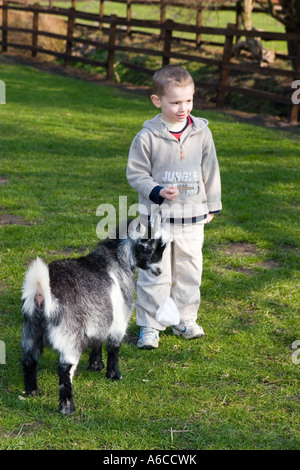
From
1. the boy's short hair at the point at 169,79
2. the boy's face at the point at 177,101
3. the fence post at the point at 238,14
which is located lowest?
the boy's face at the point at 177,101

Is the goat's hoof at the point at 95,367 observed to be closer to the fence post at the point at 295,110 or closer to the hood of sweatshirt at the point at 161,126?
the hood of sweatshirt at the point at 161,126

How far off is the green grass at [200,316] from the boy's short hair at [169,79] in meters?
1.84

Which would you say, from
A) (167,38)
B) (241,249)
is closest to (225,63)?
(167,38)

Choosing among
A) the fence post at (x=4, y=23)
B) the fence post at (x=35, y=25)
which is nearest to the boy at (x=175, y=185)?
the fence post at (x=35, y=25)

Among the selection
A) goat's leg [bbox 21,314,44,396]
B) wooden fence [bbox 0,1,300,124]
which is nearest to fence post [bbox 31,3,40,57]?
wooden fence [bbox 0,1,300,124]

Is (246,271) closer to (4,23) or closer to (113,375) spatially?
(113,375)

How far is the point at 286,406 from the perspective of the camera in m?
3.75

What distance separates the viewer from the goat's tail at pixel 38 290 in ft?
10.9

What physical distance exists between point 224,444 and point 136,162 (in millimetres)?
1947

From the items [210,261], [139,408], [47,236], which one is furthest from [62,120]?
[139,408]

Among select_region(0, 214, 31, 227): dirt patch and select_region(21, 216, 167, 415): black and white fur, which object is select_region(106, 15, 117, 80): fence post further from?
select_region(21, 216, 167, 415): black and white fur

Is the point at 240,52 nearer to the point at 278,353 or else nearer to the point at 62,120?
the point at 62,120

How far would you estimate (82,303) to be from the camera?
3.58 m

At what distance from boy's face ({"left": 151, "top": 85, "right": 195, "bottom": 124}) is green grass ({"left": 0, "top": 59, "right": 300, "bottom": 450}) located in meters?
1.66
